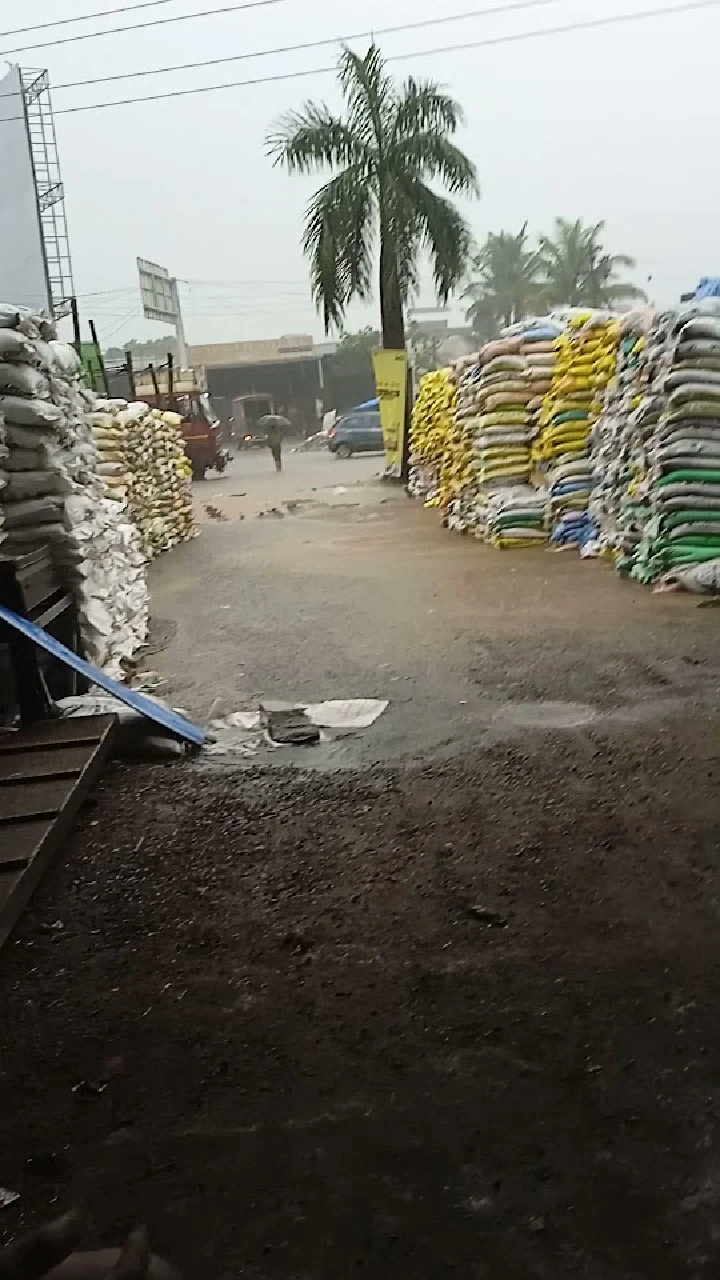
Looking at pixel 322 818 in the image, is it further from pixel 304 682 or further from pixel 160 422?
pixel 160 422

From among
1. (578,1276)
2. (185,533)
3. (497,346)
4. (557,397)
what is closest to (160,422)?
(185,533)

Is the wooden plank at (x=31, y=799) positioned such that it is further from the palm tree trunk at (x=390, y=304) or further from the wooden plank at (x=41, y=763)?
the palm tree trunk at (x=390, y=304)

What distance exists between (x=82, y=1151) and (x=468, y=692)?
324 centimetres

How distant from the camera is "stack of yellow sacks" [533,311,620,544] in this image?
894 centimetres

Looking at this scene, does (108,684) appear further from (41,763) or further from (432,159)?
(432,159)

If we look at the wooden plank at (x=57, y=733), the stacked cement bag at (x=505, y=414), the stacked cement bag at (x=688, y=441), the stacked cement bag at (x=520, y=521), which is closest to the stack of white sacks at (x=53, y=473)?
the wooden plank at (x=57, y=733)

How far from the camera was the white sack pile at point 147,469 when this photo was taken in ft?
32.1

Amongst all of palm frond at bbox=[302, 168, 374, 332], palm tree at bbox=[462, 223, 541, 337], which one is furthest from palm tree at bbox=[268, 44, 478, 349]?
palm tree at bbox=[462, 223, 541, 337]

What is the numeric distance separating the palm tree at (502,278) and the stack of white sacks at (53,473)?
3445cm

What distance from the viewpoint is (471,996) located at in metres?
2.35

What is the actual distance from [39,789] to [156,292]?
3457 centimetres

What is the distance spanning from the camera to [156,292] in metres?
35.1

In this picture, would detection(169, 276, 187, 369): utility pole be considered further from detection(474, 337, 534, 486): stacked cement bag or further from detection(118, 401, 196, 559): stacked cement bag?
detection(474, 337, 534, 486): stacked cement bag

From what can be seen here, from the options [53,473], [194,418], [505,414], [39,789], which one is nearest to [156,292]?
[194,418]
